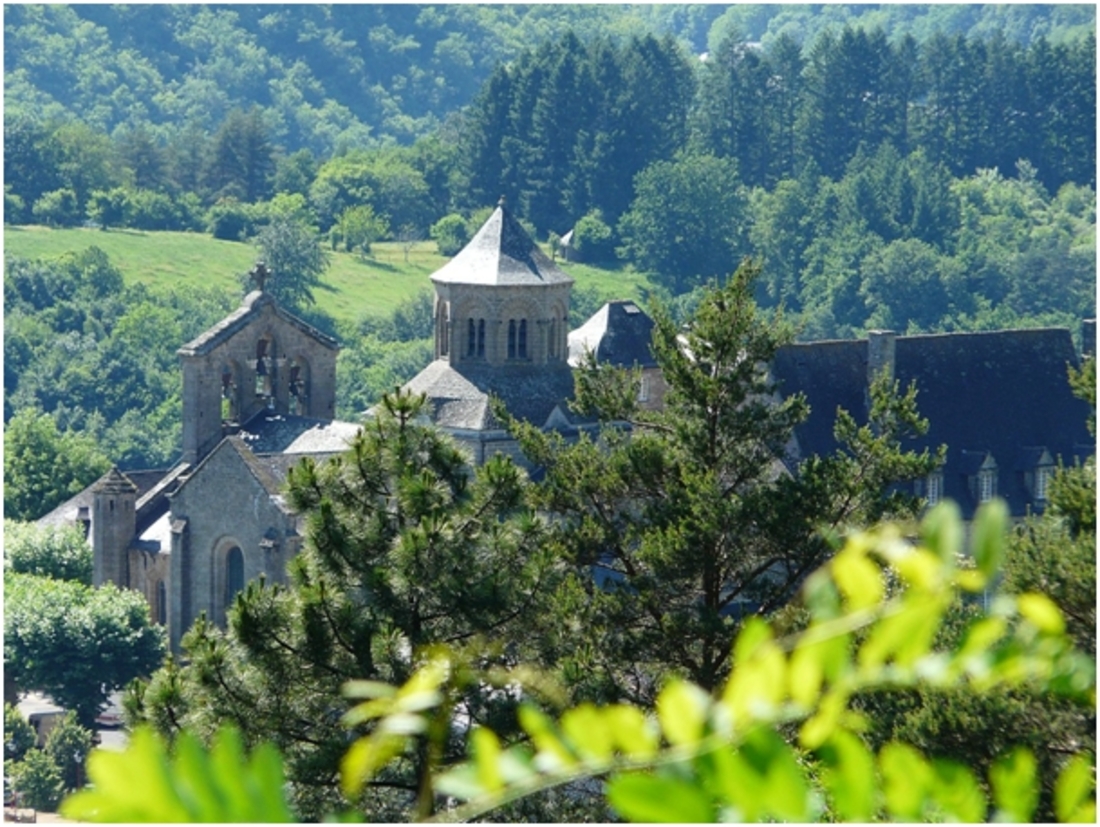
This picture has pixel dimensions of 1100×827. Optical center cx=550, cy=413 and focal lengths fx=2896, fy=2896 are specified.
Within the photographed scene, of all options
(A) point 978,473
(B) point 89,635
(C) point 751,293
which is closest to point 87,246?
(A) point 978,473

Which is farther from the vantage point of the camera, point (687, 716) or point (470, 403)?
point (470, 403)

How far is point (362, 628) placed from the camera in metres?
22.1

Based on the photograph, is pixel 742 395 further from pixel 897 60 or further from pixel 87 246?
pixel 897 60

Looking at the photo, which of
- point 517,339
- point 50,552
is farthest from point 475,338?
point 50,552

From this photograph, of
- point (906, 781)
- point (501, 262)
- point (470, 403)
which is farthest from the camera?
point (501, 262)

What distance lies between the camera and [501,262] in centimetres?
6588

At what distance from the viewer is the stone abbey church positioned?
56344mm

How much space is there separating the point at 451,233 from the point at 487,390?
273 ft

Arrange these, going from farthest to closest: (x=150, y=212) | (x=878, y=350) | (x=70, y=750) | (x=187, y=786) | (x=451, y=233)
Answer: (x=451, y=233) → (x=150, y=212) → (x=878, y=350) → (x=70, y=750) → (x=187, y=786)

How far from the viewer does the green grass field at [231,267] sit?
13300 cm

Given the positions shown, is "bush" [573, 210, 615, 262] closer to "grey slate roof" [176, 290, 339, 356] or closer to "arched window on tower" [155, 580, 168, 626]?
"grey slate roof" [176, 290, 339, 356]

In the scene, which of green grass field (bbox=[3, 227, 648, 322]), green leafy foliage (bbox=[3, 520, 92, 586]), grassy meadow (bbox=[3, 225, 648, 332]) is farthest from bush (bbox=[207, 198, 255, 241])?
green leafy foliage (bbox=[3, 520, 92, 586])

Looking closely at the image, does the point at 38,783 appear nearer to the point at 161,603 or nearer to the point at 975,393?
the point at 161,603

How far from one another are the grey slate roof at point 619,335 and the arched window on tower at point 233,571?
1663cm
